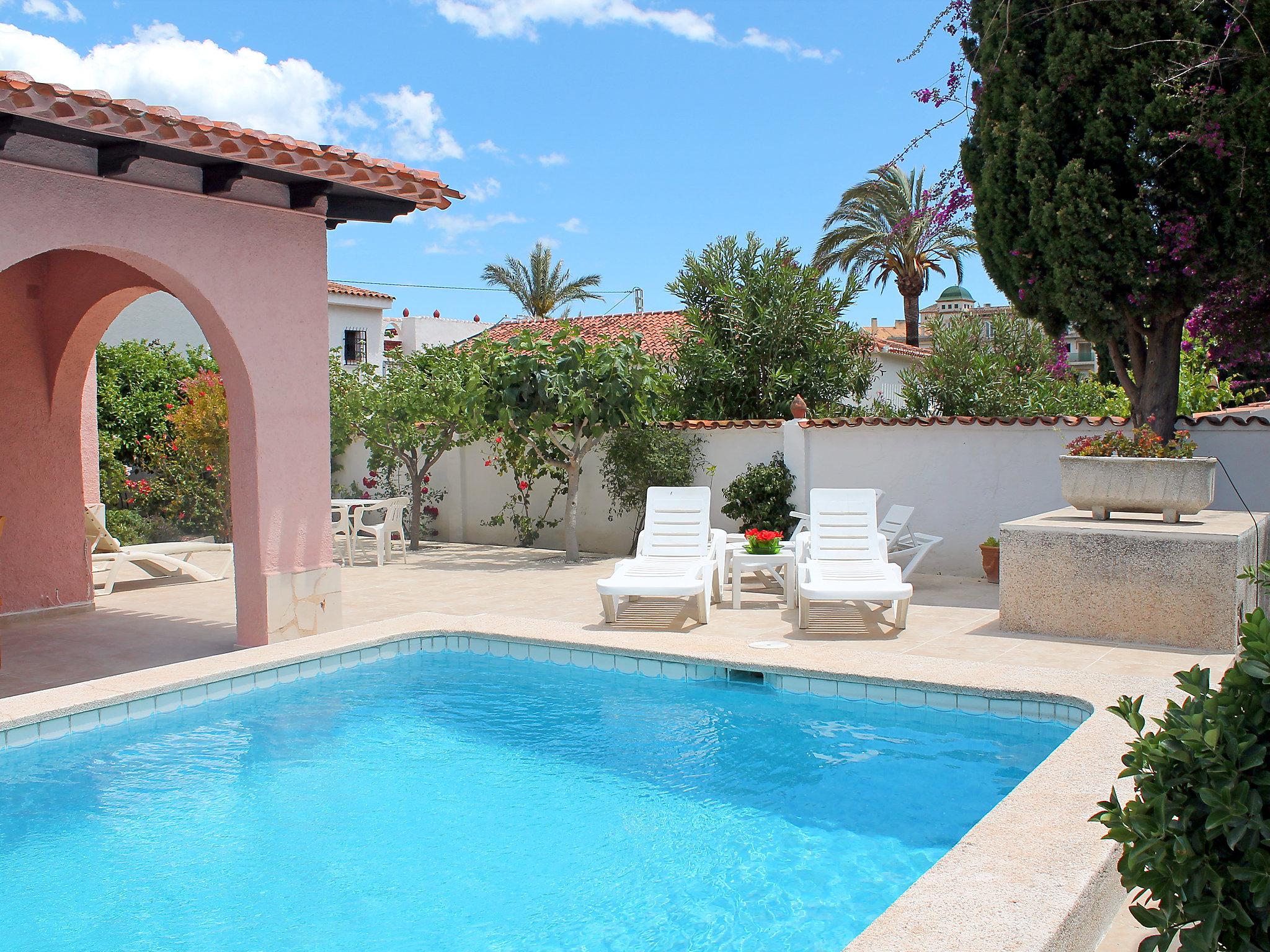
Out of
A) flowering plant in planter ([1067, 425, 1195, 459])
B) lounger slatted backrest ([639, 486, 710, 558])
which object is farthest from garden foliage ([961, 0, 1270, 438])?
lounger slatted backrest ([639, 486, 710, 558])

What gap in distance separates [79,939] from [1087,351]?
71.4 m

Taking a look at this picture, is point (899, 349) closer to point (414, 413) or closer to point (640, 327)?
point (640, 327)


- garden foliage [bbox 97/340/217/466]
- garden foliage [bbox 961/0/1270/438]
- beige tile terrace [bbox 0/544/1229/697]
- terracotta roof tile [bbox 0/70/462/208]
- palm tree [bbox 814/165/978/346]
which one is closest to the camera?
terracotta roof tile [bbox 0/70/462/208]

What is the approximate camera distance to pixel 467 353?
17.2 m

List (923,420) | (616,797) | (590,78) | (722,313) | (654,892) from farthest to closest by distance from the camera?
(590,78) < (722,313) < (923,420) < (616,797) < (654,892)

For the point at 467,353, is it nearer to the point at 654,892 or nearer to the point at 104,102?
the point at 104,102

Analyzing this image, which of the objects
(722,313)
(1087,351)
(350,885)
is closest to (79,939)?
(350,885)

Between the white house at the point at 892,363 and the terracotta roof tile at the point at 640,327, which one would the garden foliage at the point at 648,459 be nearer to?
the terracotta roof tile at the point at 640,327

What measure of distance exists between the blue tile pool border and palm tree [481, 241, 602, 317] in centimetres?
3575

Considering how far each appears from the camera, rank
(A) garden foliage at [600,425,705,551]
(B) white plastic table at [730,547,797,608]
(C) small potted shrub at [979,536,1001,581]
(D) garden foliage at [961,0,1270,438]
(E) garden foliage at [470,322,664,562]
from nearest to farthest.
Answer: (D) garden foliage at [961,0,1270,438]
(B) white plastic table at [730,547,797,608]
(C) small potted shrub at [979,536,1001,581]
(E) garden foliage at [470,322,664,562]
(A) garden foliage at [600,425,705,551]

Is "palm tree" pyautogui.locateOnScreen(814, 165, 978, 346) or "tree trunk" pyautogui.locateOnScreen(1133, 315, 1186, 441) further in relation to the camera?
"palm tree" pyautogui.locateOnScreen(814, 165, 978, 346)

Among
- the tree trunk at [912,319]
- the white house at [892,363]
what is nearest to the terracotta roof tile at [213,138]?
the white house at [892,363]

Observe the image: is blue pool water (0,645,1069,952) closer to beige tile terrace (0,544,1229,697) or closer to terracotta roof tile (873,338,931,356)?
beige tile terrace (0,544,1229,697)

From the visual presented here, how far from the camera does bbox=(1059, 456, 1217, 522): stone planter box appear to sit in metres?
8.73
